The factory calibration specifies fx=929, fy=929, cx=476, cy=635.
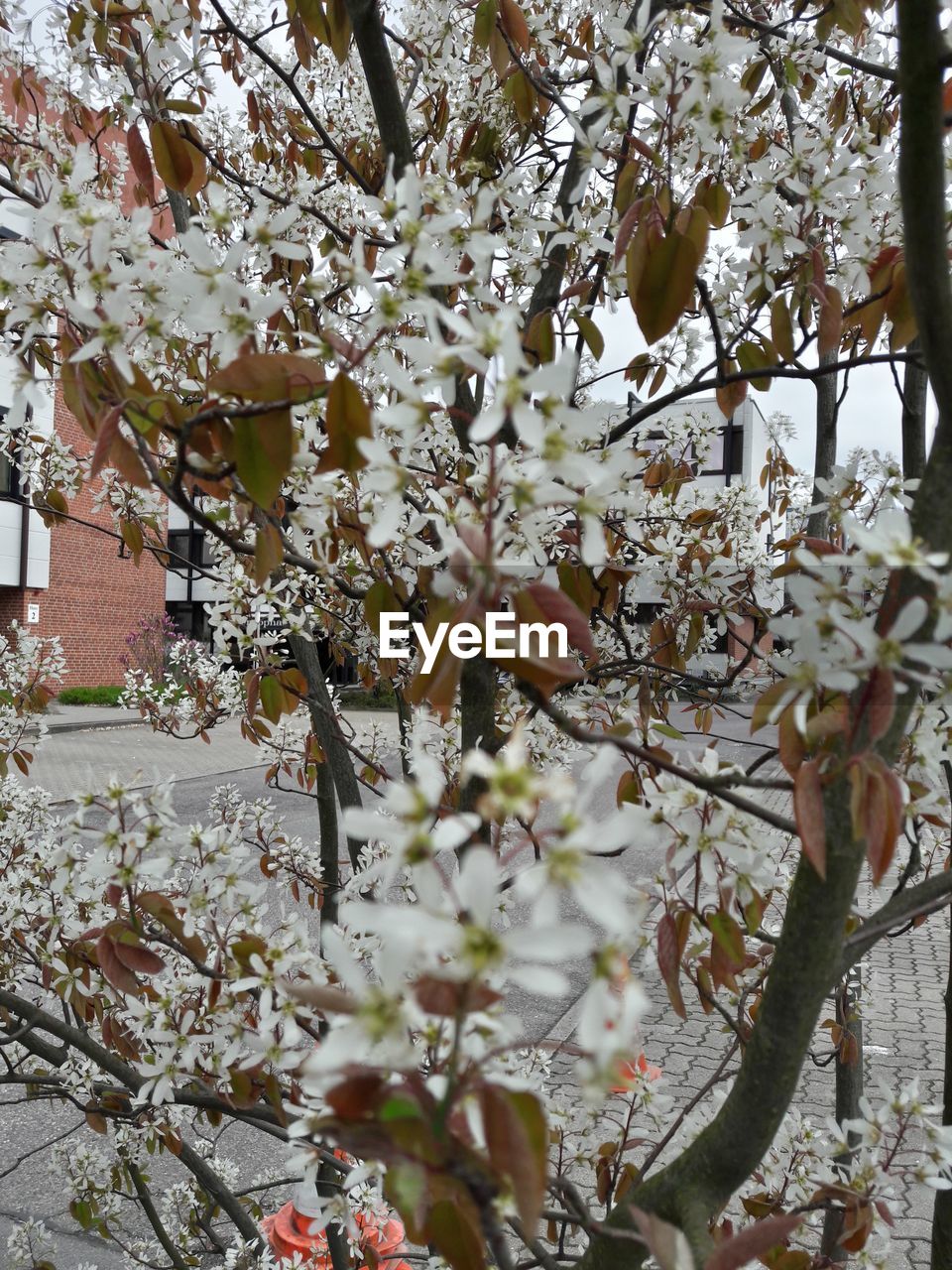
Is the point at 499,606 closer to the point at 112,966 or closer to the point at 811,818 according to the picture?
the point at 811,818

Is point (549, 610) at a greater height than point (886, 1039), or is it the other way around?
point (549, 610)

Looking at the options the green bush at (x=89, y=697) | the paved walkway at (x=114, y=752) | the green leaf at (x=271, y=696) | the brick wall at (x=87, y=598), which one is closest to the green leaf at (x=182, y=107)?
the green leaf at (x=271, y=696)

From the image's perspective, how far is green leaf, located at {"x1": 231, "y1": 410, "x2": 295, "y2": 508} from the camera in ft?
2.64

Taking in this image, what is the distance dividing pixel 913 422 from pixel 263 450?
1551mm

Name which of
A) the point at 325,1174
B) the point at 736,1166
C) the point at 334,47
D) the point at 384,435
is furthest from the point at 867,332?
the point at 325,1174

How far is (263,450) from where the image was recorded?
81cm

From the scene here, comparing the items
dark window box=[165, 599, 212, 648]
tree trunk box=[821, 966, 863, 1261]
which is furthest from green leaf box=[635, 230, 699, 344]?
dark window box=[165, 599, 212, 648]

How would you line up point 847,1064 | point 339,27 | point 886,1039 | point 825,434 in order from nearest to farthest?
point 339,27, point 847,1064, point 825,434, point 886,1039

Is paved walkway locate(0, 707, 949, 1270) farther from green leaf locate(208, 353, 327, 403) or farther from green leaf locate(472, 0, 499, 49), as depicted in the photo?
green leaf locate(472, 0, 499, 49)

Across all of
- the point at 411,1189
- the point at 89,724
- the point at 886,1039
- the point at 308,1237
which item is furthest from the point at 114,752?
the point at 411,1189

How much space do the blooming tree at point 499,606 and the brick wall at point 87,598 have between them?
588 inches

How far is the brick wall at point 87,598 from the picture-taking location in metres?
16.1

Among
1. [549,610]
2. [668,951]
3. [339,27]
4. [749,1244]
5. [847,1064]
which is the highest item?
[339,27]

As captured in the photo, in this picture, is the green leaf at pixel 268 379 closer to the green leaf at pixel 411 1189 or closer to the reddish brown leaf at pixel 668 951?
the green leaf at pixel 411 1189
